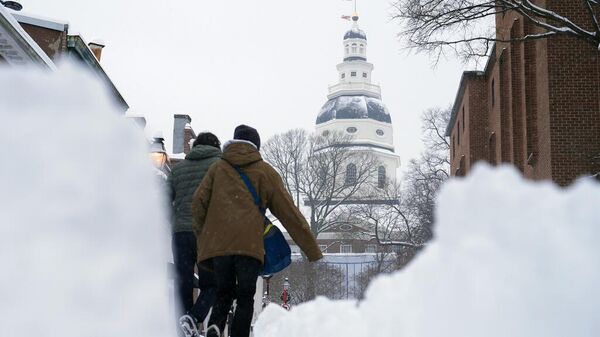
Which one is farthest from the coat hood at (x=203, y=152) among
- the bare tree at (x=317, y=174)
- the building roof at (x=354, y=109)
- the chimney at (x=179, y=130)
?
the building roof at (x=354, y=109)

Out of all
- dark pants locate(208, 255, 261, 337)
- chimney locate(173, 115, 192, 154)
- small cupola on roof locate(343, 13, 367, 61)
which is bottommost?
dark pants locate(208, 255, 261, 337)

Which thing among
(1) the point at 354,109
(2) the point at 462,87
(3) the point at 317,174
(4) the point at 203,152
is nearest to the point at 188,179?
(4) the point at 203,152

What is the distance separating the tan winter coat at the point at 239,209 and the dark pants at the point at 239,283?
72 mm

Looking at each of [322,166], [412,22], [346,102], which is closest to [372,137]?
[346,102]

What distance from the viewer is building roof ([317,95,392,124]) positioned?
481 ft

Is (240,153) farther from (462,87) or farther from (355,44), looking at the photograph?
(355,44)

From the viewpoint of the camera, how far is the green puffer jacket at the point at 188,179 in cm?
820

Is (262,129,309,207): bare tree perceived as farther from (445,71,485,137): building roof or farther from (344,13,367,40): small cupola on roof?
(344,13,367,40): small cupola on roof

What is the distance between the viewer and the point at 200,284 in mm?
8016

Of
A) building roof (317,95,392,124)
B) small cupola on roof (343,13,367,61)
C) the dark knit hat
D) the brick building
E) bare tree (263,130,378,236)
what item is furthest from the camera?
small cupola on roof (343,13,367,61)

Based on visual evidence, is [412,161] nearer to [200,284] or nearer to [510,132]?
[510,132]

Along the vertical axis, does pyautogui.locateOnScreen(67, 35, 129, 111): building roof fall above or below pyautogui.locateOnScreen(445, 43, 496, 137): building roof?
below

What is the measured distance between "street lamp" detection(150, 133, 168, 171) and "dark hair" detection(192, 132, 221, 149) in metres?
3.44

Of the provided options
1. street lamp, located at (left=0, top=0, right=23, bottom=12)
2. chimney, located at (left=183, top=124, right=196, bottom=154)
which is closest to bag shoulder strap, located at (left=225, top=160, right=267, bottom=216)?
street lamp, located at (left=0, top=0, right=23, bottom=12)
